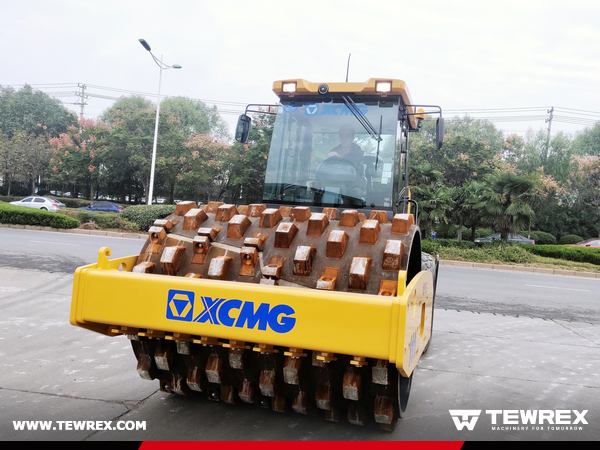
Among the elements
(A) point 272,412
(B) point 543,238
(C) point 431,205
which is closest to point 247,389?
(A) point 272,412

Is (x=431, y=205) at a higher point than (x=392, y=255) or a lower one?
higher

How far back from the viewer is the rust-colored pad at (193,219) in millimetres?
2980

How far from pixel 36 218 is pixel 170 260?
1968 cm

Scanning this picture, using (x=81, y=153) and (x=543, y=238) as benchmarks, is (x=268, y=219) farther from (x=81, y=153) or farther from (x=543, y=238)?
(x=81, y=153)

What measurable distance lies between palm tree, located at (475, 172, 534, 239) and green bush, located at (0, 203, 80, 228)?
16536mm

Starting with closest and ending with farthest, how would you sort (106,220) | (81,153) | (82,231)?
1. (82,231)
2. (106,220)
3. (81,153)

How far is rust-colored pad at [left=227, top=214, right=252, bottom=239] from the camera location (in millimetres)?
2850

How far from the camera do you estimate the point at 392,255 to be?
2434 millimetres

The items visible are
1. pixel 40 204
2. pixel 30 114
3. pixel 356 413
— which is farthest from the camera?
pixel 30 114

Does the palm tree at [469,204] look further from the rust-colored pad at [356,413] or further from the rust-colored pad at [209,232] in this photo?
the rust-colored pad at [209,232]

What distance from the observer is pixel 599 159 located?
31391 millimetres

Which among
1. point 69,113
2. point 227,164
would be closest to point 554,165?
point 227,164

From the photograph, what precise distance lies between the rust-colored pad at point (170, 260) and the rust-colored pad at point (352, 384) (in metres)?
1.12

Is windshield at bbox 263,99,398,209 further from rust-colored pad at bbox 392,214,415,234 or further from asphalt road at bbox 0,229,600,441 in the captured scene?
asphalt road at bbox 0,229,600,441
